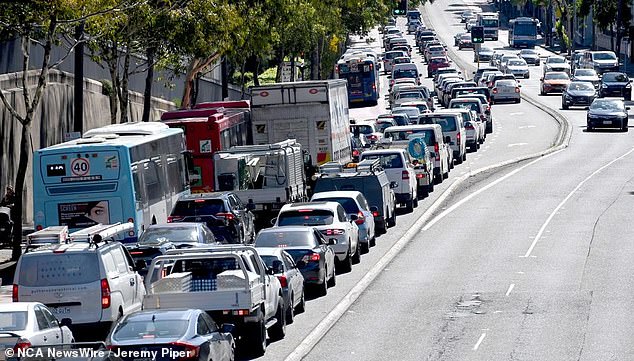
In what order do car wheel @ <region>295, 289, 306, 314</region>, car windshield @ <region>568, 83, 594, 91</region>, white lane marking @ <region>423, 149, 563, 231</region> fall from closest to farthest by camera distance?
car wheel @ <region>295, 289, 306, 314</region>, white lane marking @ <region>423, 149, 563, 231</region>, car windshield @ <region>568, 83, 594, 91</region>

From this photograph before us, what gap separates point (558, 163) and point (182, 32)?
19836 millimetres

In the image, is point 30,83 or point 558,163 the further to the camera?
point 558,163

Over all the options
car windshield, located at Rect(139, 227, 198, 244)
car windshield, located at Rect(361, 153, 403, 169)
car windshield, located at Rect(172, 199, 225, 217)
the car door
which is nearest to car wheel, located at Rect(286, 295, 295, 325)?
car windshield, located at Rect(139, 227, 198, 244)

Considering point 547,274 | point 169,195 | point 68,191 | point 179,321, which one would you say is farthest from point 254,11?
point 179,321

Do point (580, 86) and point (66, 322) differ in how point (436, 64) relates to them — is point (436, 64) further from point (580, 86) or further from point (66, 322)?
point (66, 322)

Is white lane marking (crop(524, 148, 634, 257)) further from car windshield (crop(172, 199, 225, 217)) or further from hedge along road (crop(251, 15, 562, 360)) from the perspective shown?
car windshield (crop(172, 199, 225, 217))

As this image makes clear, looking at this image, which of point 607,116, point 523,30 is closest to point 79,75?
point 607,116

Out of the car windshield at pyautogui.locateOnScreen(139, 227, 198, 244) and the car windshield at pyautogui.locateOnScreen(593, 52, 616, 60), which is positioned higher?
the car windshield at pyautogui.locateOnScreen(593, 52, 616, 60)

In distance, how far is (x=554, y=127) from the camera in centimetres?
7038

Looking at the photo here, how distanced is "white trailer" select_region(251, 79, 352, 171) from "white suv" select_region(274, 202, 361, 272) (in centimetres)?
1286

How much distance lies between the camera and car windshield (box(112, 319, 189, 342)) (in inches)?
733

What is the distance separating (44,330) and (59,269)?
3.19 meters

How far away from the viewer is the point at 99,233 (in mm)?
27281

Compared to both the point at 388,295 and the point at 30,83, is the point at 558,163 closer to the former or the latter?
the point at 30,83
